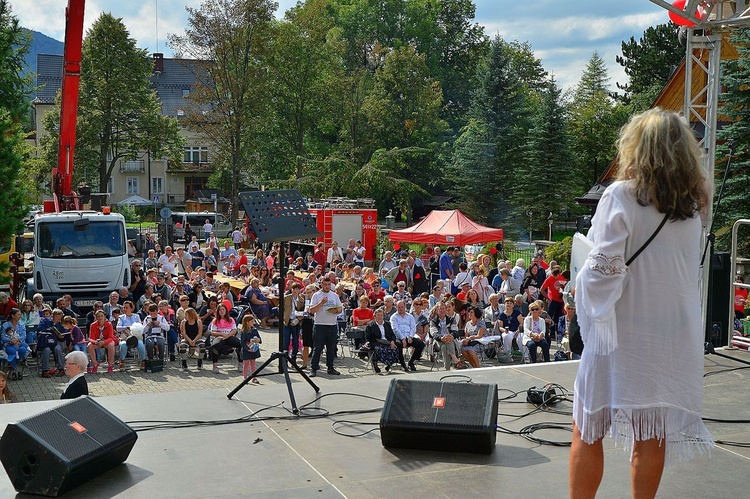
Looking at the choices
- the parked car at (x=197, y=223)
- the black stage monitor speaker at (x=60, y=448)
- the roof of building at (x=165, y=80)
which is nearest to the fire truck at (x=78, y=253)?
the black stage monitor speaker at (x=60, y=448)

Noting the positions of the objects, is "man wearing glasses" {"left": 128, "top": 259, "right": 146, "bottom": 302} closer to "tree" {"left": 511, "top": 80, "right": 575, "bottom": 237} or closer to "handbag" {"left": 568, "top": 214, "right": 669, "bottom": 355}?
"handbag" {"left": 568, "top": 214, "right": 669, "bottom": 355}

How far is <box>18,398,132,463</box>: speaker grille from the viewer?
14.6 ft

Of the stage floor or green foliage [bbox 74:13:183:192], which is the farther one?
green foliage [bbox 74:13:183:192]

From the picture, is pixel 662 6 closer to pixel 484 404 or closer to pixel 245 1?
pixel 484 404

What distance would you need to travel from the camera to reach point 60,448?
4430 millimetres

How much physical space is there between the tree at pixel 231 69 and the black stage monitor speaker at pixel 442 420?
3638 centimetres

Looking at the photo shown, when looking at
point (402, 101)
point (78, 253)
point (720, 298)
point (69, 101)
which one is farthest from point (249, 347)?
point (402, 101)

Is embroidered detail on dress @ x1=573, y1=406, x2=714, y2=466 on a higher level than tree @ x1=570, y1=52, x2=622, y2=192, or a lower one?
lower

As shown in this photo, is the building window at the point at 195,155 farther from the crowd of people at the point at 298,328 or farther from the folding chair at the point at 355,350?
the folding chair at the point at 355,350

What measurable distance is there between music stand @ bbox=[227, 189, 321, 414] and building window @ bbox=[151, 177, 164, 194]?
212 ft

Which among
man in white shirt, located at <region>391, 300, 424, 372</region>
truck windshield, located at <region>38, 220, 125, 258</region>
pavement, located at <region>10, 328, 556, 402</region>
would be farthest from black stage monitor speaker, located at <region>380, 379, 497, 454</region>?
truck windshield, located at <region>38, 220, 125, 258</region>

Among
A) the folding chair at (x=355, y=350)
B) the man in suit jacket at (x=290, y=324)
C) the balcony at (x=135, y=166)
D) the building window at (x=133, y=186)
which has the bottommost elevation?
the folding chair at (x=355, y=350)

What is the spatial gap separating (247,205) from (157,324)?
792cm

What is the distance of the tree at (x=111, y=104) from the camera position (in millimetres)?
45281
